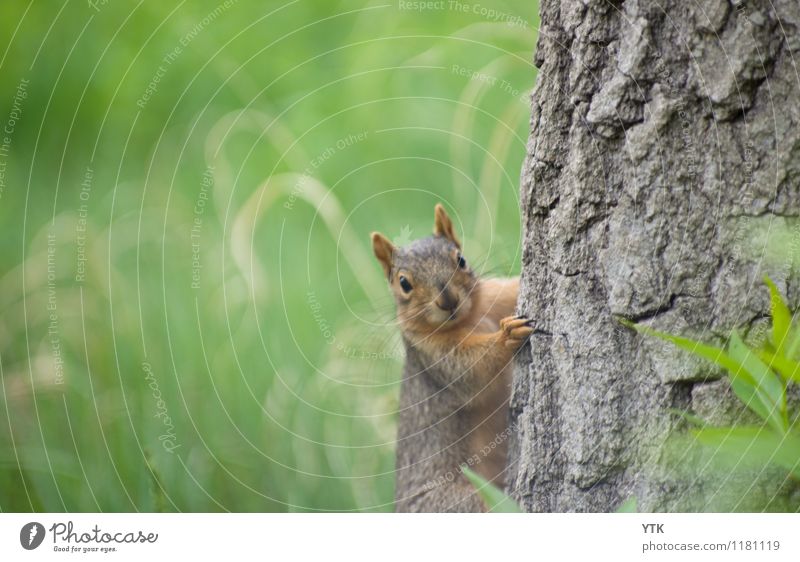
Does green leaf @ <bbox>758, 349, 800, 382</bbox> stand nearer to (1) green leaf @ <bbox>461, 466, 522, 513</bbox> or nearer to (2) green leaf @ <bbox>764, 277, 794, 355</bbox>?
(2) green leaf @ <bbox>764, 277, 794, 355</bbox>

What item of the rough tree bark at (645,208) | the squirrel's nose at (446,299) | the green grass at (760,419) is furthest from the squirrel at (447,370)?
the green grass at (760,419)

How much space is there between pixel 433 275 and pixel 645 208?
515 millimetres

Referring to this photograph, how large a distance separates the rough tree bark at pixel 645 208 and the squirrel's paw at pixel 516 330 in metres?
0.04

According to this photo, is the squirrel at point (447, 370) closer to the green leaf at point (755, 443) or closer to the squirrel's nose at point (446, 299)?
the squirrel's nose at point (446, 299)

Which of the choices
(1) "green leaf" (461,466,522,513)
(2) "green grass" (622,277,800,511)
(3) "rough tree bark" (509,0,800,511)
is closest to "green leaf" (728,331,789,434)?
(2) "green grass" (622,277,800,511)

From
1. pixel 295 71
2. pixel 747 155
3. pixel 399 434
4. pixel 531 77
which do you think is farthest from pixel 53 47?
pixel 747 155

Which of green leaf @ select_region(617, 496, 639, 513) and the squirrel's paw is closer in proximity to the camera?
green leaf @ select_region(617, 496, 639, 513)

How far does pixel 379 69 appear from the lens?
1784 millimetres

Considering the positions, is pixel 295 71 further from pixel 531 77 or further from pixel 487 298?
pixel 487 298

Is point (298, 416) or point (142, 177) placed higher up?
point (142, 177)

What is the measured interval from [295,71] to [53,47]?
542 millimetres

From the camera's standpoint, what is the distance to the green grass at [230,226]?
165 cm

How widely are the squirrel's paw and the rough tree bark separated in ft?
0.14

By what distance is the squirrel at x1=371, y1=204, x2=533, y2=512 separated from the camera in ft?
5.12
